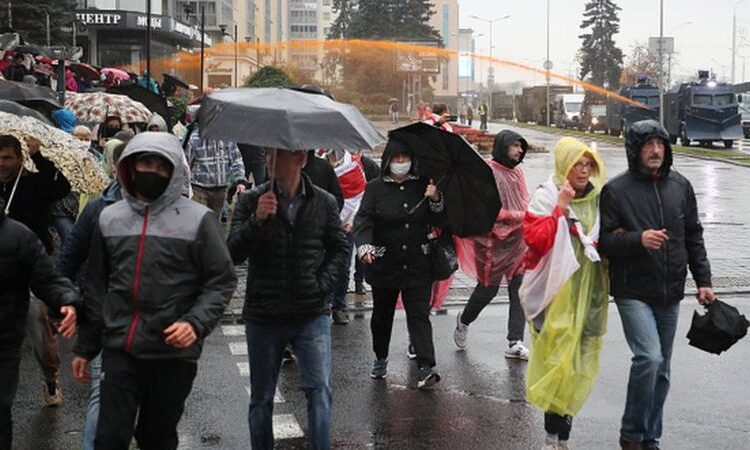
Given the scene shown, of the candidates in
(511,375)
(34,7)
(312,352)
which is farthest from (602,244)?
(34,7)

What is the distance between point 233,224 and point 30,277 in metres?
1.08

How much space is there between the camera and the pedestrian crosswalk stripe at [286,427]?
21.2 feet

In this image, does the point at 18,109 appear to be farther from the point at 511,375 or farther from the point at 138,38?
the point at 138,38

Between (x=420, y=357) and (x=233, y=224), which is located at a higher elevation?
(x=233, y=224)

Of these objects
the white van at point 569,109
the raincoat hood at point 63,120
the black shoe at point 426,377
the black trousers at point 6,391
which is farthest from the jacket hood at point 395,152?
the white van at point 569,109

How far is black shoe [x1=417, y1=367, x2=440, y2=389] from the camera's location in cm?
757

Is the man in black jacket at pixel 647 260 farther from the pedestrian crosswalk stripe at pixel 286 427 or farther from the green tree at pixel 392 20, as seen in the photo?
the green tree at pixel 392 20

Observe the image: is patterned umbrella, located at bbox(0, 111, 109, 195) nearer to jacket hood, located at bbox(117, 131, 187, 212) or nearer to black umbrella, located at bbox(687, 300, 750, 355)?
jacket hood, located at bbox(117, 131, 187, 212)

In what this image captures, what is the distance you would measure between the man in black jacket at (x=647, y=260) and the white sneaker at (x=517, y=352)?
258 cm

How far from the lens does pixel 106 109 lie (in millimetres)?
13578

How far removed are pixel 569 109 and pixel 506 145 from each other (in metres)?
67.2

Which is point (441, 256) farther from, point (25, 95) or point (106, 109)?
point (25, 95)

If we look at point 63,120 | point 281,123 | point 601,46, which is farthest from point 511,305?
point 601,46

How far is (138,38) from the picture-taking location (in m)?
60.5
